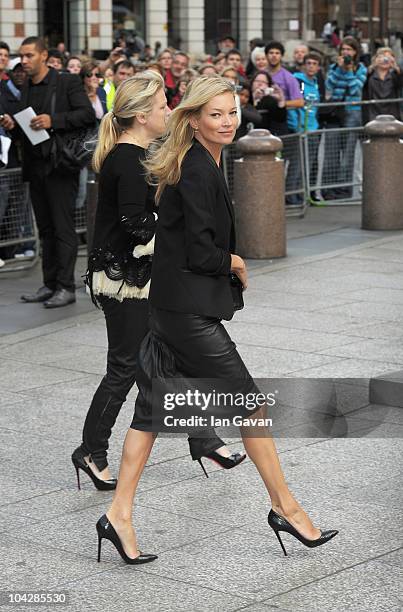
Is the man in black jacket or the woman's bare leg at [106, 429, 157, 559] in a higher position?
the man in black jacket

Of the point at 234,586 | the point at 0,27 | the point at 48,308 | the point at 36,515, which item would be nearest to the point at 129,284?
the point at 36,515

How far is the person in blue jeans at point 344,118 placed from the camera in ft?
52.7

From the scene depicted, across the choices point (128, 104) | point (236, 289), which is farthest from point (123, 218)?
point (236, 289)

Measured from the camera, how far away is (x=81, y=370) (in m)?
8.28

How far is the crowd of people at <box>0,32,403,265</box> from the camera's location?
13.0m

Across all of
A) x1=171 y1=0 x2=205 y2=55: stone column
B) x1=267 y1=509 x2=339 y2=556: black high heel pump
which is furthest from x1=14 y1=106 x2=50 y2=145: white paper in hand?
x1=171 y1=0 x2=205 y2=55: stone column

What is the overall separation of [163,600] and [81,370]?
3.74 metres

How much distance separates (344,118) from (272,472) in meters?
12.2

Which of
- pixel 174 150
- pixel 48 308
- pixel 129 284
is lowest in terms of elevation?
pixel 48 308

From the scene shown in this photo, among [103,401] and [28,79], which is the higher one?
[28,79]

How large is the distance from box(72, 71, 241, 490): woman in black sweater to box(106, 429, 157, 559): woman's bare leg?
0.96 metres

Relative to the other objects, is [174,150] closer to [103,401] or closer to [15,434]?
[103,401]

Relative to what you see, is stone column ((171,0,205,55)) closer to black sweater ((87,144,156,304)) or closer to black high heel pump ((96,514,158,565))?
black sweater ((87,144,156,304))

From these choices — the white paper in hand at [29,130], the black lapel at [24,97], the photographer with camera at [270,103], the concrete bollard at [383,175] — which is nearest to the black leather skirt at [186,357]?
the white paper in hand at [29,130]
